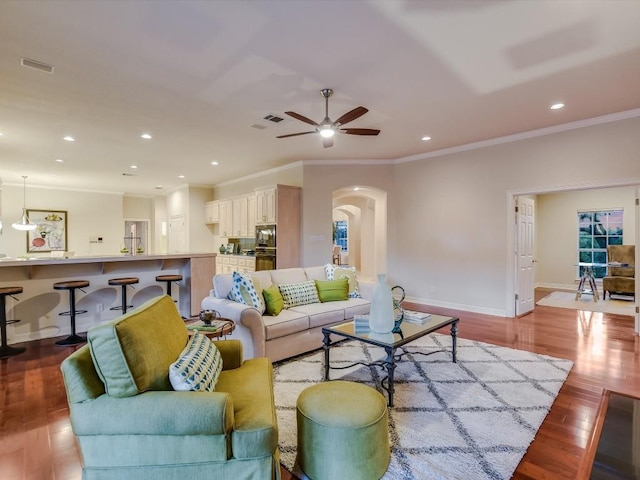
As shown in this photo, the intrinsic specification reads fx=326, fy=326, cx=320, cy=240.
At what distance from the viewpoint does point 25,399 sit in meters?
2.72

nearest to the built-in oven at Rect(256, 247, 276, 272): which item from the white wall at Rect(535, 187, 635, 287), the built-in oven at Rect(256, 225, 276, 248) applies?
the built-in oven at Rect(256, 225, 276, 248)

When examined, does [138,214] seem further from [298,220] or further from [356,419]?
[356,419]

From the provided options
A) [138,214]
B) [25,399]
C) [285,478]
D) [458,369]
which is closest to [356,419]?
[285,478]

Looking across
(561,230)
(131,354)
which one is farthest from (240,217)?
(561,230)

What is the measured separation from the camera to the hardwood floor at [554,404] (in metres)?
1.94

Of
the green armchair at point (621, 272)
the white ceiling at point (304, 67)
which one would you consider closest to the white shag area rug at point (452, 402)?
the white ceiling at point (304, 67)

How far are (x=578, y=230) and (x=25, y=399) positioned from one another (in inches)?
413

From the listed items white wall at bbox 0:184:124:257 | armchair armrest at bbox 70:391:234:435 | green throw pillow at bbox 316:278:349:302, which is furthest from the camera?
white wall at bbox 0:184:124:257

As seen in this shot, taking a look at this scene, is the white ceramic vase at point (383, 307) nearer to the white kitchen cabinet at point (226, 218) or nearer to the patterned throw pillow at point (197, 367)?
the patterned throw pillow at point (197, 367)

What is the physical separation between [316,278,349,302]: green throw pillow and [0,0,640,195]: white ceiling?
2.20 metres

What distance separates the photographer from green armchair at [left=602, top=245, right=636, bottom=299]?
6549 millimetres

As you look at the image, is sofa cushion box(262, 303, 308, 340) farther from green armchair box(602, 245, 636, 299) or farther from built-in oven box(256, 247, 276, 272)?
green armchair box(602, 245, 636, 299)

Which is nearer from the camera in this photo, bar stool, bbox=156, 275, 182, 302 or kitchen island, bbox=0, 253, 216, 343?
kitchen island, bbox=0, 253, 216, 343

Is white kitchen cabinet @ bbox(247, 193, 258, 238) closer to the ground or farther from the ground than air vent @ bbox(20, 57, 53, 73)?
closer to the ground
